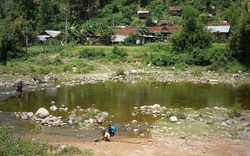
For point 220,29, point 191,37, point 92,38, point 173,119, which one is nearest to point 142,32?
point 92,38

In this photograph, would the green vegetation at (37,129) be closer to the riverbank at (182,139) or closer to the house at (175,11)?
the riverbank at (182,139)

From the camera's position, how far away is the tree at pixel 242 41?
41862mm

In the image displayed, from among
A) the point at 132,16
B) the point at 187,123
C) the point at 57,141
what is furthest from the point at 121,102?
the point at 132,16

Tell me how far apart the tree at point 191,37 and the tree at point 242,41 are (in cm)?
400

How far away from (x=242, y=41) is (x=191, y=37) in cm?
728

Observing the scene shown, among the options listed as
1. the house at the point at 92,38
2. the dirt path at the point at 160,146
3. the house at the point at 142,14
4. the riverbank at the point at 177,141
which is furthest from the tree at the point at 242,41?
the house at the point at 142,14

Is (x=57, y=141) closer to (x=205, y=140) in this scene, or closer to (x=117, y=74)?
(x=205, y=140)

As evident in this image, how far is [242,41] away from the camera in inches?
1672

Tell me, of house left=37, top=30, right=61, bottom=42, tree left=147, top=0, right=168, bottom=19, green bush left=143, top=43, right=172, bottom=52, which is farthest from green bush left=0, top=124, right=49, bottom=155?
tree left=147, top=0, right=168, bottom=19

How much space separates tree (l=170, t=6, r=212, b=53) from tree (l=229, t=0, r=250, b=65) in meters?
4.00

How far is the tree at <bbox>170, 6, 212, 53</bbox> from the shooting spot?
150 feet

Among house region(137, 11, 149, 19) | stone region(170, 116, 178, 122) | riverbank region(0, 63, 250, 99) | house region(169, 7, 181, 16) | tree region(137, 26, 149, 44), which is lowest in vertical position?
riverbank region(0, 63, 250, 99)

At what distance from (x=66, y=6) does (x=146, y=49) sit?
41969mm

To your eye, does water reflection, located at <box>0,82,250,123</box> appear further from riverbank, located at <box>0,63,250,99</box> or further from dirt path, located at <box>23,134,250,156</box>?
dirt path, located at <box>23,134,250,156</box>
